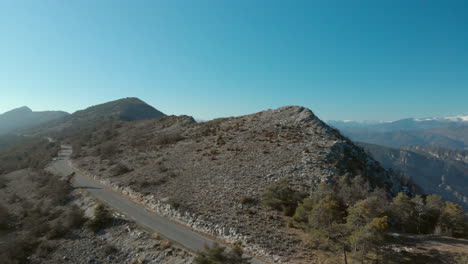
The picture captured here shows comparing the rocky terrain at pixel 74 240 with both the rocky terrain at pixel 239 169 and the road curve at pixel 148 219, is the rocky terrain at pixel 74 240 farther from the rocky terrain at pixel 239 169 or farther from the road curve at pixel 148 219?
the rocky terrain at pixel 239 169

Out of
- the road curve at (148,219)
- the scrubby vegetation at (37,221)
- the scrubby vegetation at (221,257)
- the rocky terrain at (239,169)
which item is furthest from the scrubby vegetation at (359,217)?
the scrubby vegetation at (37,221)

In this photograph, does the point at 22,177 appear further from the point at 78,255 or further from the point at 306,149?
the point at 306,149

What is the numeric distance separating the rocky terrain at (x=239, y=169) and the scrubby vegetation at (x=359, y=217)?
5.47 feet

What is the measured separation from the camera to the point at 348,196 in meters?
15.9

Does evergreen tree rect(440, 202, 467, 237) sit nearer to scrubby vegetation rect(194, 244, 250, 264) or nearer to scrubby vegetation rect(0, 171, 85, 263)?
scrubby vegetation rect(194, 244, 250, 264)

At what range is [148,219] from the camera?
18.7m

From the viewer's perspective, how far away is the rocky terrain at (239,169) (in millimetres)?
16031

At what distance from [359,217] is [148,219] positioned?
657 inches

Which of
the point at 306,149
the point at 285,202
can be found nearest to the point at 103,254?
the point at 285,202

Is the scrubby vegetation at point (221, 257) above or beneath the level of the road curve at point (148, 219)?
above

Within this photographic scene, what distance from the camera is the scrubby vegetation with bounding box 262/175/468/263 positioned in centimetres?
873

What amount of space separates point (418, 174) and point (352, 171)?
23746cm

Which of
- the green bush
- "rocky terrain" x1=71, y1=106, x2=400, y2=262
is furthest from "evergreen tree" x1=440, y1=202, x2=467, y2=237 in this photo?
the green bush

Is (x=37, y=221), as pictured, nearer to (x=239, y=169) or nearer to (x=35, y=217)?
(x=35, y=217)
